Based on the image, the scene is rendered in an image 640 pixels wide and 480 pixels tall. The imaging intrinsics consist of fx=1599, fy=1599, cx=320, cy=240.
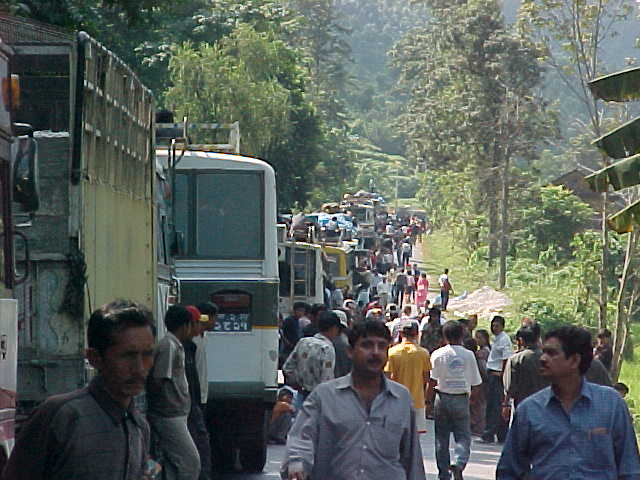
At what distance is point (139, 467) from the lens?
194 inches

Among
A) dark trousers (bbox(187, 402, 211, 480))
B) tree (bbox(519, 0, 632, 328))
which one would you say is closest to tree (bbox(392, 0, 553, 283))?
tree (bbox(519, 0, 632, 328))

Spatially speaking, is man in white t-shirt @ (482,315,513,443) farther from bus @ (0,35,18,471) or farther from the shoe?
bus @ (0,35,18,471)

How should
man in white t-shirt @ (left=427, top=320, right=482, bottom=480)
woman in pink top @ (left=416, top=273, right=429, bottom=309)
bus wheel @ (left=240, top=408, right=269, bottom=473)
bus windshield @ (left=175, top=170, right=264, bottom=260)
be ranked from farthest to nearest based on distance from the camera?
woman in pink top @ (left=416, top=273, right=429, bottom=309) → bus windshield @ (left=175, top=170, right=264, bottom=260) → bus wheel @ (left=240, top=408, right=269, bottom=473) → man in white t-shirt @ (left=427, top=320, right=482, bottom=480)

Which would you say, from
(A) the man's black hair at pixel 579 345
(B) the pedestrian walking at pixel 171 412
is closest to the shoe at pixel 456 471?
(B) the pedestrian walking at pixel 171 412

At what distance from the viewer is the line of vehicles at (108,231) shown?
7.85m

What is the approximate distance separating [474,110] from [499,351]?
53.1m

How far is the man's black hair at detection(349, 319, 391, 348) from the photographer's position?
275 inches

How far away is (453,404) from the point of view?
46.5ft

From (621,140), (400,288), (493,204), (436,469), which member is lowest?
(400,288)

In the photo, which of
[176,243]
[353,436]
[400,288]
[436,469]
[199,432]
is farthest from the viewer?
[400,288]

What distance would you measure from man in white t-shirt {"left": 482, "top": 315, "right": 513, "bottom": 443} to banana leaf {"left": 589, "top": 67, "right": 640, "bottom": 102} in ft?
9.83

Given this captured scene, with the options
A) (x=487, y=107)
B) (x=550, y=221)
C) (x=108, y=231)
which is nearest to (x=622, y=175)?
(x=108, y=231)

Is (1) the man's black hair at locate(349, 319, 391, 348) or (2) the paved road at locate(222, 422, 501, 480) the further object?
(2) the paved road at locate(222, 422, 501, 480)

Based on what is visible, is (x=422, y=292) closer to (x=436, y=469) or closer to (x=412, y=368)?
(x=436, y=469)
